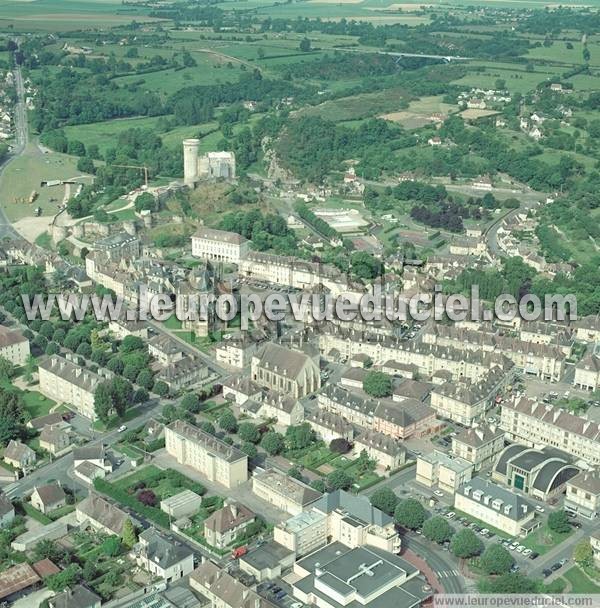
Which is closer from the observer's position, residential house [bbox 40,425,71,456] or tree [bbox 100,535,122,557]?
tree [bbox 100,535,122,557]

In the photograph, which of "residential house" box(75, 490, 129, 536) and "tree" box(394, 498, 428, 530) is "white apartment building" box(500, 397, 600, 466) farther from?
"residential house" box(75, 490, 129, 536)

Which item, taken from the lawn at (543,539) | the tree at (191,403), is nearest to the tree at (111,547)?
the tree at (191,403)

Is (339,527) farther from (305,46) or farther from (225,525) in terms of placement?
(305,46)

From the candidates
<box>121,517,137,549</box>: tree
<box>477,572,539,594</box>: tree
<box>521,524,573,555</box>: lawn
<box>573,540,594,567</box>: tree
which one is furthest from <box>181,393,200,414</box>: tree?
<box>573,540,594,567</box>: tree

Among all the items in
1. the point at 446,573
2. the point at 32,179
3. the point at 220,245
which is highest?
the point at 32,179

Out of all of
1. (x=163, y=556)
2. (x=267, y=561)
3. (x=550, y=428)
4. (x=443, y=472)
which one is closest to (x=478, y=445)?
(x=443, y=472)

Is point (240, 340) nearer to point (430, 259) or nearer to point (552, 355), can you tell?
point (552, 355)

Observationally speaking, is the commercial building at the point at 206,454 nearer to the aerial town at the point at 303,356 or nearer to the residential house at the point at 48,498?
the aerial town at the point at 303,356
